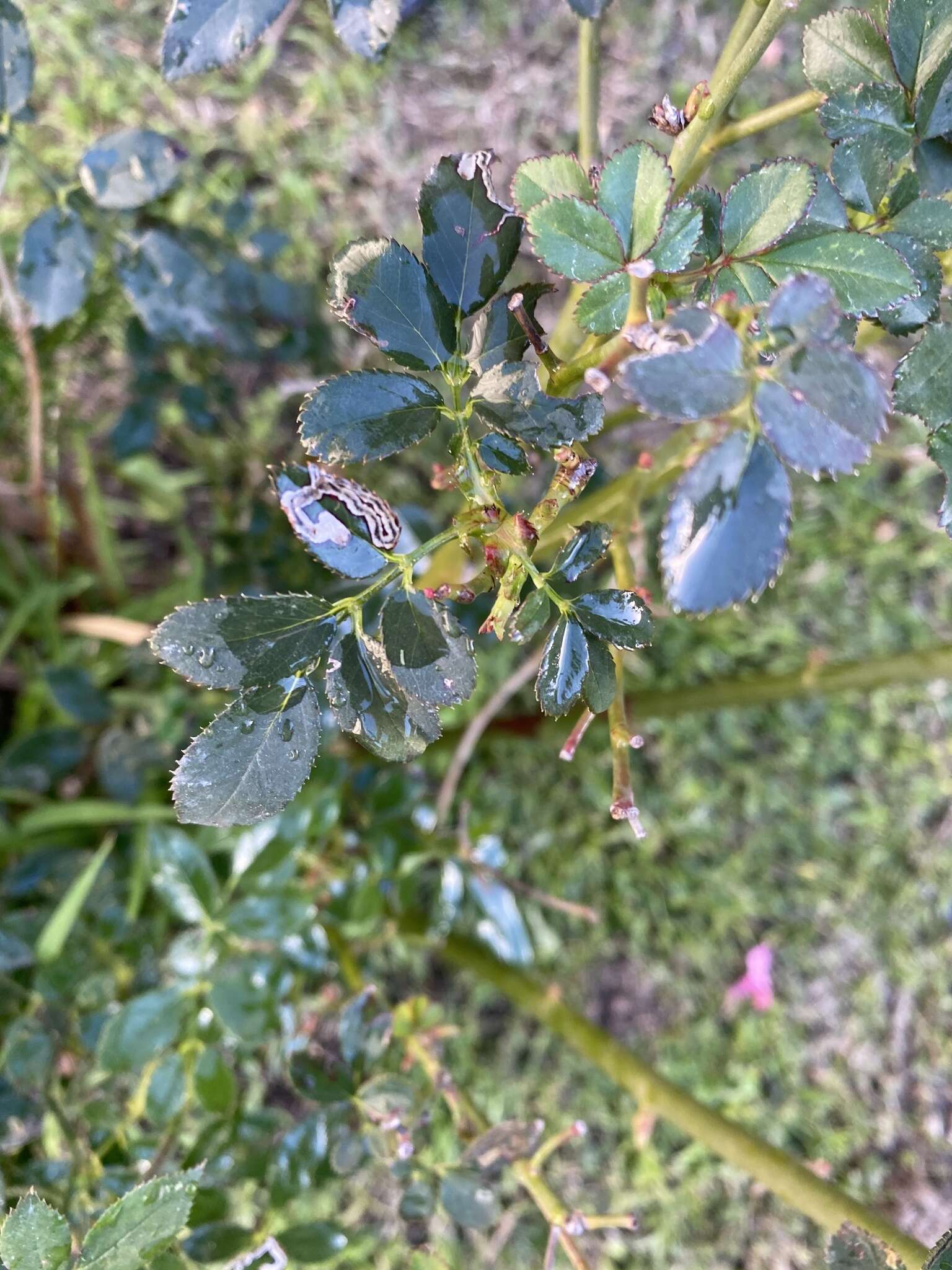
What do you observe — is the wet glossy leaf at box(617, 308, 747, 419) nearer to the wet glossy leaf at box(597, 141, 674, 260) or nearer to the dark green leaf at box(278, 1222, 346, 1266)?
the wet glossy leaf at box(597, 141, 674, 260)

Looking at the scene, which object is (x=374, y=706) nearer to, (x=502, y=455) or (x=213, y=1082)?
(x=502, y=455)

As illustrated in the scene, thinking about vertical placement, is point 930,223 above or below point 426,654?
above

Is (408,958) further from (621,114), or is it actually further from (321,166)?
(621,114)

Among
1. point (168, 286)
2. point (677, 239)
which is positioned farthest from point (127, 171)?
point (677, 239)

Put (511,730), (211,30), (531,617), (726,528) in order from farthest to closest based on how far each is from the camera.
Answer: (511,730) < (211,30) < (531,617) < (726,528)

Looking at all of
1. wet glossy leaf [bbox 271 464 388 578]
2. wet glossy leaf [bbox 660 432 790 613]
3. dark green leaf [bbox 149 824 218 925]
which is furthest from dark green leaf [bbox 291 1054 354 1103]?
wet glossy leaf [bbox 660 432 790 613]

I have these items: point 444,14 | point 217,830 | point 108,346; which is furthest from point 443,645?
point 444,14

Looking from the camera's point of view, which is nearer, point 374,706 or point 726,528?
point 726,528

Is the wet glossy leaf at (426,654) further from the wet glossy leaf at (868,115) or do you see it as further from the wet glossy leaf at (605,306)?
the wet glossy leaf at (868,115)
